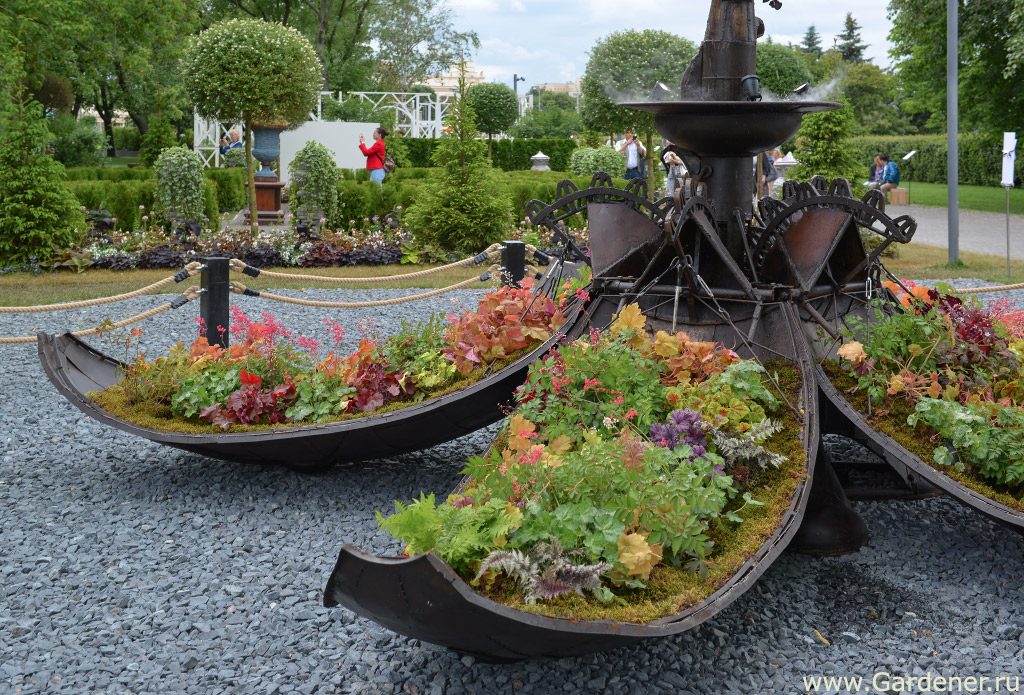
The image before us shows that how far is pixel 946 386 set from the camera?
4051 mm

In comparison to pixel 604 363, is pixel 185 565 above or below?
below

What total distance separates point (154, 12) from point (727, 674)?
22.2m

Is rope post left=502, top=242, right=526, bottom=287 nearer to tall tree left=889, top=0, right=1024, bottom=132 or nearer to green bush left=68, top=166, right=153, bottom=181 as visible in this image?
green bush left=68, top=166, right=153, bottom=181

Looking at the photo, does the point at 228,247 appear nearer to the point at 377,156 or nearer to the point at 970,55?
the point at 377,156

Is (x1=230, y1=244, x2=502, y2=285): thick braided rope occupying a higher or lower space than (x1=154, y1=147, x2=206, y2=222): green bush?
lower

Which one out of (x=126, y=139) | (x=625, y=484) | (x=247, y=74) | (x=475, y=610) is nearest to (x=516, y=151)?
(x=247, y=74)

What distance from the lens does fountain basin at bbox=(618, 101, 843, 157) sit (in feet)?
14.3

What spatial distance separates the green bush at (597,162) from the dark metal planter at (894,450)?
47.8 ft

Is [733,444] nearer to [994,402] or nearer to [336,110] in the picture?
[994,402]

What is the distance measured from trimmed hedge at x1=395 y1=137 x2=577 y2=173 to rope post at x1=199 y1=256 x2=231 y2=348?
84.6ft

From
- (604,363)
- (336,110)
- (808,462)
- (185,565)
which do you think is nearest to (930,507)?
(808,462)

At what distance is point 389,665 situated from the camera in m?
3.33

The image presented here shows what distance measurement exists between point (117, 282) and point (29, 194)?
178cm

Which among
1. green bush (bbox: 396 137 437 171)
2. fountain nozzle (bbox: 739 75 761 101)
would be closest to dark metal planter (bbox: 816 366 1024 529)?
fountain nozzle (bbox: 739 75 761 101)
